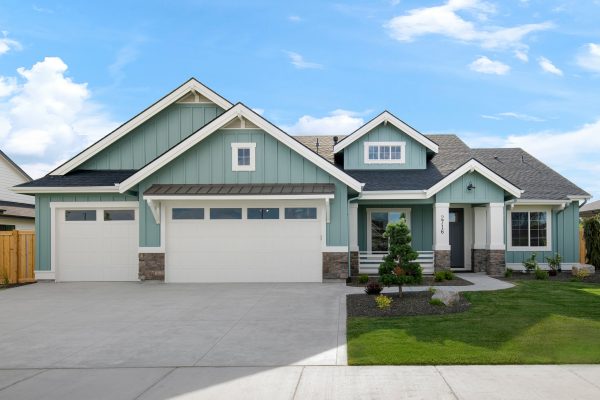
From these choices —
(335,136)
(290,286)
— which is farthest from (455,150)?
(290,286)

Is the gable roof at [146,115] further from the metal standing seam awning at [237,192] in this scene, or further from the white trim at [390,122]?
the white trim at [390,122]

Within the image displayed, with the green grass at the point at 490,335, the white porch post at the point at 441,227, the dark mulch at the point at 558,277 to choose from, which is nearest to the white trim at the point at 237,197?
the white porch post at the point at 441,227

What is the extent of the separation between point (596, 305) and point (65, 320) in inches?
453

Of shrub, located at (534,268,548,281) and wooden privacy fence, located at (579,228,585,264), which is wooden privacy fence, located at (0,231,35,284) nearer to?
shrub, located at (534,268,548,281)

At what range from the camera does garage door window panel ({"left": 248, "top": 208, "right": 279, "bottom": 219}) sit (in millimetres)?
16578

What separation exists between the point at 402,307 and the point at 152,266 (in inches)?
345

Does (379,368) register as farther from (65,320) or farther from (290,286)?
(290,286)

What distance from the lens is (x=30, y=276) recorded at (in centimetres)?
1814

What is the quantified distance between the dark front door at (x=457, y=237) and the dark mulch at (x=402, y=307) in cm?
723

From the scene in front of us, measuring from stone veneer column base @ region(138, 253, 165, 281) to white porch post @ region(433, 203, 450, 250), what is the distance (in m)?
9.05

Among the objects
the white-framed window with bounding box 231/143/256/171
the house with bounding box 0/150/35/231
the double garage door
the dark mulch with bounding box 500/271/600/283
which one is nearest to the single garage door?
the double garage door

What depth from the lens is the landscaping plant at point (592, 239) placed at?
19.6 meters

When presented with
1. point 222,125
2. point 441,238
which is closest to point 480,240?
point 441,238

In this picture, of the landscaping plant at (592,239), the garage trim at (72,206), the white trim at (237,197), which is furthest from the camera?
the landscaping plant at (592,239)
